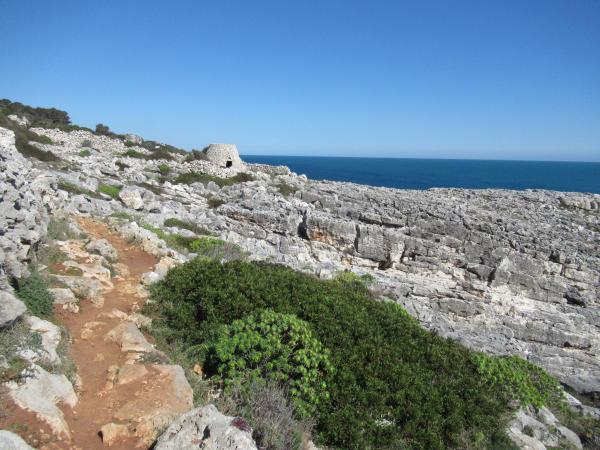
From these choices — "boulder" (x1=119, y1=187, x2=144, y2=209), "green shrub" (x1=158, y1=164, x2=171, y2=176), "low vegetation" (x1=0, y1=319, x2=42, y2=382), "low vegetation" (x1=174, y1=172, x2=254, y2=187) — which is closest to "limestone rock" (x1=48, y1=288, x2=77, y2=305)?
"low vegetation" (x1=0, y1=319, x2=42, y2=382)

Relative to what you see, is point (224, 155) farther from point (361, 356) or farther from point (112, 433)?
point (112, 433)


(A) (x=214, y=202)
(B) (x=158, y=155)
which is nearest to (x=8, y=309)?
(A) (x=214, y=202)

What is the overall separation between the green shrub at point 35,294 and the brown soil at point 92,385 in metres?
0.28

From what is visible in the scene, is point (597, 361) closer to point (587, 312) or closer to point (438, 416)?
point (587, 312)

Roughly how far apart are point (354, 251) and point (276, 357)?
56.0 ft

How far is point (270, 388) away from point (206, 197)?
24.0 metres

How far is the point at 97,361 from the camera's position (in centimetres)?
613

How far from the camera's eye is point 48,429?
14.4 feet

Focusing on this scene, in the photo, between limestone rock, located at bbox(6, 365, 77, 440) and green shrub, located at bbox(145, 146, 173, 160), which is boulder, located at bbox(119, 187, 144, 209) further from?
green shrub, located at bbox(145, 146, 173, 160)

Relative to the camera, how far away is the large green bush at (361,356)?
6.36m

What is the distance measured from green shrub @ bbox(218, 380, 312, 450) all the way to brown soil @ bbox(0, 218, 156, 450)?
123 centimetres

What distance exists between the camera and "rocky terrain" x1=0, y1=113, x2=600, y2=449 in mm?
6934

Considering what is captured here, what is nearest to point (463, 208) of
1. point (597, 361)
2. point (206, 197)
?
point (597, 361)

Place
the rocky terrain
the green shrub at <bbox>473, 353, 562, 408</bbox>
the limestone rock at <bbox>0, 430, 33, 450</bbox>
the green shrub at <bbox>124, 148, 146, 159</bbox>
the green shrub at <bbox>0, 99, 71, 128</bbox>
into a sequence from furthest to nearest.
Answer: the green shrub at <bbox>0, 99, 71, 128</bbox>, the green shrub at <bbox>124, 148, 146, 159</bbox>, the green shrub at <bbox>473, 353, 562, 408</bbox>, the rocky terrain, the limestone rock at <bbox>0, 430, 33, 450</bbox>
